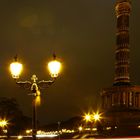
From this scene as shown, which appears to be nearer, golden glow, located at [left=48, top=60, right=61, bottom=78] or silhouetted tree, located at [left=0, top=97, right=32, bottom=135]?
golden glow, located at [left=48, top=60, right=61, bottom=78]

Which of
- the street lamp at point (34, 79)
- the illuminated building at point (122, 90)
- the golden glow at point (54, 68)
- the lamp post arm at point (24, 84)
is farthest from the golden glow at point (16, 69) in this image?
the illuminated building at point (122, 90)

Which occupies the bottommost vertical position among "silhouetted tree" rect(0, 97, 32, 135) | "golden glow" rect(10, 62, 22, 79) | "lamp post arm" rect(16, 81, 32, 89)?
"lamp post arm" rect(16, 81, 32, 89)

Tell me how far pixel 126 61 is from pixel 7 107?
26.2 metres

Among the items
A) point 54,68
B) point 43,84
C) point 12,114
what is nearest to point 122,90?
point 12,114

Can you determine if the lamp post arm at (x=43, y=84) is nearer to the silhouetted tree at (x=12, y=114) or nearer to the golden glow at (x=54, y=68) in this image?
the golden glow at (x=54, y=68)

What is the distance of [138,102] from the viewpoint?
11869 centimetres

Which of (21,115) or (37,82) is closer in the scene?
(37,82)

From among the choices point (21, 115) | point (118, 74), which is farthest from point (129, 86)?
point (21, 115)

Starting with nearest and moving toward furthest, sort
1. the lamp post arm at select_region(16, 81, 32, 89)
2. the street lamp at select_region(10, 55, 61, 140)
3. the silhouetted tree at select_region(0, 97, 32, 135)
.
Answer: the street lamp at select_region(10, 55, 61, 140) → the lamp post arm at select_region(16, 81, 32, 89) → the silhouetted tree at select_region(0, 97, 32, 135)

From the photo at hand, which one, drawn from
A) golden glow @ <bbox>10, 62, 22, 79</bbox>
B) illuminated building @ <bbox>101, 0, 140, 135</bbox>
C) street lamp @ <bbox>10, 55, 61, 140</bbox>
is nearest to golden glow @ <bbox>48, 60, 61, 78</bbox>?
street lamp @ <bbox>10, 55, 61, 140</bbox>

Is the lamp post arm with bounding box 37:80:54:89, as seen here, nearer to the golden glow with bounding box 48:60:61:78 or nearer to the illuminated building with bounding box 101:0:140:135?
the golden glow with bounding box 48:60:61:78

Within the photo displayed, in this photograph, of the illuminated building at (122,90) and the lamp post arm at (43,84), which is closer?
the lamp post arm at (43,84)

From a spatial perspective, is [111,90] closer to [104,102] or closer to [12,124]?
[104,102]

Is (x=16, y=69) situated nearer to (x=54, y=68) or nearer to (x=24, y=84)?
(x=24, y=84)
